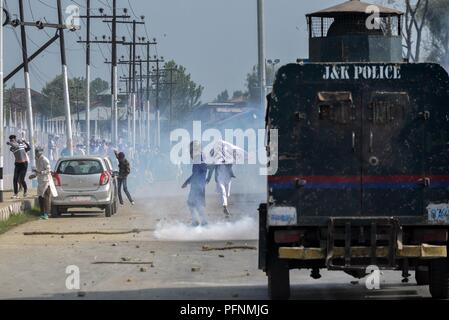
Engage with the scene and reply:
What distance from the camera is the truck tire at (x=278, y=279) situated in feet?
40.3

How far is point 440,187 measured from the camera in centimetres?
1201

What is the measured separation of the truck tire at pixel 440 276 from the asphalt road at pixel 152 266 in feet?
2.15

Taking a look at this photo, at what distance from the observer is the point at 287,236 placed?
12.0m

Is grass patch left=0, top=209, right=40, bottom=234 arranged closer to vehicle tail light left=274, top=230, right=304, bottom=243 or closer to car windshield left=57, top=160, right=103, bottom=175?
car windshield left=57, top=160, right=103, bottom=175

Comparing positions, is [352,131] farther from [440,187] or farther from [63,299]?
[63,299]

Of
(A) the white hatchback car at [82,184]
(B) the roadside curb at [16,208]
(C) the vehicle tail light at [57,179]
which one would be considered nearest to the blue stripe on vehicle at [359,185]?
(B) the roadside curb at [16,208]

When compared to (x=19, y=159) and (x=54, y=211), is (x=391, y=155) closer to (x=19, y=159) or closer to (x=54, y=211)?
(x=54, y=211)

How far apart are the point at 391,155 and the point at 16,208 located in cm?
1803

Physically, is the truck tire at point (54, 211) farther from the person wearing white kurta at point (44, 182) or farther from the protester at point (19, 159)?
the protester at point (19, 159)

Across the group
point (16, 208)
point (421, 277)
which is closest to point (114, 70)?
point (16, 208)

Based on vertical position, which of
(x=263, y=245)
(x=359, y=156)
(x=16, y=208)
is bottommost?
(x=16, y=208)
